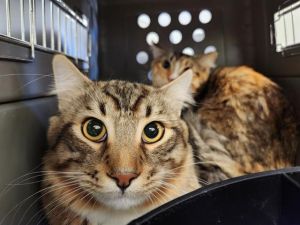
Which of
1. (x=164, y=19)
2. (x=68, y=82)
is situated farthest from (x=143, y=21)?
(x=68, y=82)

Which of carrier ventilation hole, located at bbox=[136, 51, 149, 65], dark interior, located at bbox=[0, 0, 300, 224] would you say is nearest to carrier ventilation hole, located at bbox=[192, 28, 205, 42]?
dark interior, located at bbox=[0, 0, 300, 224]

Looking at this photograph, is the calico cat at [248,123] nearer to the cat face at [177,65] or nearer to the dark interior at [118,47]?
the dark interior at [118,47]

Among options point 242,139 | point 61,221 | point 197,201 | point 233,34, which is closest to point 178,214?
point 197,201

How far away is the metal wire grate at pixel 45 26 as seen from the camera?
798 mm

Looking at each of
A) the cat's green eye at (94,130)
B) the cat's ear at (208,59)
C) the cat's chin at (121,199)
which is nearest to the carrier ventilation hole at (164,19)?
the cat's ear at (208,59)

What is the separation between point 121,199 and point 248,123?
0.77 meters

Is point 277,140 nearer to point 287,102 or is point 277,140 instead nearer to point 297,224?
point 287,102

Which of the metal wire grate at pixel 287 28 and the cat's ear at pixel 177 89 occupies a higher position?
the metal wire grate at pixel 287 28

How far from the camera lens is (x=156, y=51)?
189 centimetres

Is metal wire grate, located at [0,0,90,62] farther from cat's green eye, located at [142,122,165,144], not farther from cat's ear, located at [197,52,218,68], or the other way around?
cat's ear, located at [197,52,218,68]

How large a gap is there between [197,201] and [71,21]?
91 cm

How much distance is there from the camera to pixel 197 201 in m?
0.69

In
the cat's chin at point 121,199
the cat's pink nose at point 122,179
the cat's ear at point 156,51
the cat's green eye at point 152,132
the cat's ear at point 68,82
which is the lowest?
the cat's chin at point 121,199

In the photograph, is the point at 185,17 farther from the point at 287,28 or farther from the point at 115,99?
the point at 115,99
